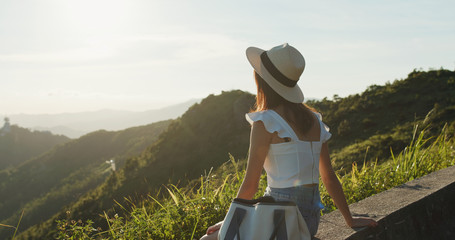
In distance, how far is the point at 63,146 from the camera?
7738 centimetres

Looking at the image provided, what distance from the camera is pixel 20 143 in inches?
4417

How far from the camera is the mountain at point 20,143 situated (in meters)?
106

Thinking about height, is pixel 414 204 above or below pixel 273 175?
below

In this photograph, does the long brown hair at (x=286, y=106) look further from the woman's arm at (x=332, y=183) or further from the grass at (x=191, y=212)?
the grass at (x=191, y=212)

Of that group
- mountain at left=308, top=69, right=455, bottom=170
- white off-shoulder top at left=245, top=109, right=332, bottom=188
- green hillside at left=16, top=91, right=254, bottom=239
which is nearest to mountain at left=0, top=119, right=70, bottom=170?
green hillside at left=16, top=91, right=254, bottom=239

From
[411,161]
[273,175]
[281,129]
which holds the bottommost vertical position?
[411,161]

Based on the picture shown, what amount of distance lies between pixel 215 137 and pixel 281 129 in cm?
2505

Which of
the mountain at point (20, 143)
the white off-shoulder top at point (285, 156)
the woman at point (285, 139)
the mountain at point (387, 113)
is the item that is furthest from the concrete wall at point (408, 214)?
the mountain at point (20, 143)

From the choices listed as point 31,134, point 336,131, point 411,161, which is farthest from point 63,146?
point 411,161

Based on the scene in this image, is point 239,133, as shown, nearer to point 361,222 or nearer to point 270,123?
point 361,222

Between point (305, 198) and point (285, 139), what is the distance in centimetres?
38

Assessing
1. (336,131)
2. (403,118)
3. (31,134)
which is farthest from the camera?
(31,134)

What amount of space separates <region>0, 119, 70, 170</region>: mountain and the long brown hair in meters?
113

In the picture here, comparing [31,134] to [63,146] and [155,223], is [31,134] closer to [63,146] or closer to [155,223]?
[63,146]
